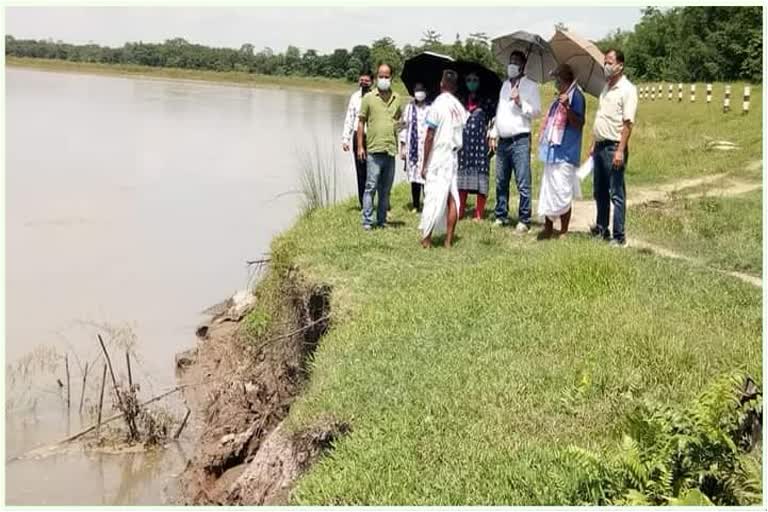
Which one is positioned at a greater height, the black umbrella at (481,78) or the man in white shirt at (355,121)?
the black umbrella at (481,78)

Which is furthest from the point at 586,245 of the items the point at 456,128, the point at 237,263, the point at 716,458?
the point at 237,263

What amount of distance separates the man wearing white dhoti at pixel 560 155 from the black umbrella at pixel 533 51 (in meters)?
0.37

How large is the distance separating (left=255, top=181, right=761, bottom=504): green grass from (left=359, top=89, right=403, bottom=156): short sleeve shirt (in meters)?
1.28

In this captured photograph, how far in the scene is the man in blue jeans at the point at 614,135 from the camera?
8023 millimetres

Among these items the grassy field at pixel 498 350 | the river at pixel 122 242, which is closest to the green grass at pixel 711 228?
the grassy field at pixel 498 350

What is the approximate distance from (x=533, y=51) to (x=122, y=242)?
26.4 feet

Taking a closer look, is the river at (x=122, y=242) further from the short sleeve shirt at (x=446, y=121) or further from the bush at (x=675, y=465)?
the bush at (x=675, y=465)

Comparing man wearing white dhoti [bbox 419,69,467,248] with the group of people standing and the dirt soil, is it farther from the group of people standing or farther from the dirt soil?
the dirt soil

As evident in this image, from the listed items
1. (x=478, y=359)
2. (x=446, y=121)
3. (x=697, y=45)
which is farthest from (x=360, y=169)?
(x=697, y=45)

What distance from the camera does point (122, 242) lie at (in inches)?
591

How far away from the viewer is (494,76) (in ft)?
32.0

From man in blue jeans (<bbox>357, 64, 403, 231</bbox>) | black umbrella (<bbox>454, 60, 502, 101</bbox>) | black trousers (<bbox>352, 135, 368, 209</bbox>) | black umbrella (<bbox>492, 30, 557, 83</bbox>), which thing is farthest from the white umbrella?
black trousers (<bbox>352, 135, 368, 209</bbox>)

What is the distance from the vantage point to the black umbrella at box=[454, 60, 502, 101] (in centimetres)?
956

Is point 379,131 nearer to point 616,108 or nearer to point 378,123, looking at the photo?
point 378,123
